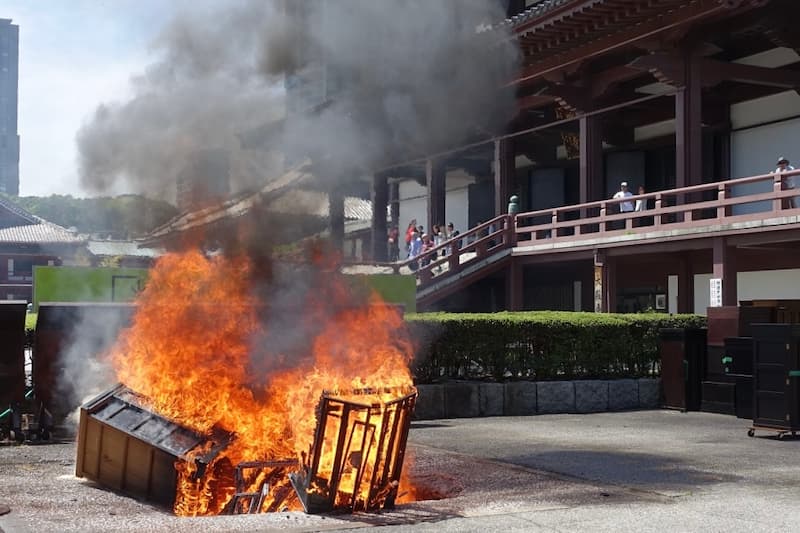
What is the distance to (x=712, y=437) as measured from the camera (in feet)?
33.7

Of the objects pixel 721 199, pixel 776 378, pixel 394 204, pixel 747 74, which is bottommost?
pixel 776 378

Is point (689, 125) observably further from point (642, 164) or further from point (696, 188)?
point (642, 164)

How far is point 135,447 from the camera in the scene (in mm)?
7211

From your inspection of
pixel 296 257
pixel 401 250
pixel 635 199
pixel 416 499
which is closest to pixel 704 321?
pixel 635 199

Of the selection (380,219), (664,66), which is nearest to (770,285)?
(664,66)

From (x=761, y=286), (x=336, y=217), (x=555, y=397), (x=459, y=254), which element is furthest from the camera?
(x=459, y=254)

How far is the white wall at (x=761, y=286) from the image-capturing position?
18.1 m

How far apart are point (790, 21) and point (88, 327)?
1350 centimetres

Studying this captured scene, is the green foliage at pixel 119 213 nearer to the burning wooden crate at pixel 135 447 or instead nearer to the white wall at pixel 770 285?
the burning wooden crate at pixel 135 447

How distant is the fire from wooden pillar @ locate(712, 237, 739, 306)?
8.98 meters

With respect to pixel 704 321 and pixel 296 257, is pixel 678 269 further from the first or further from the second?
pixel 296 257

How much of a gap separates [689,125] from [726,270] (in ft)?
10.4

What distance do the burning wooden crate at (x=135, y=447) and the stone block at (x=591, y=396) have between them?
23.5 feet

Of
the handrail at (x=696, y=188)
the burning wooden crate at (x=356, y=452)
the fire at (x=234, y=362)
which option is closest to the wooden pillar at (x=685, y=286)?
the handrail at (x=696, y=188)
